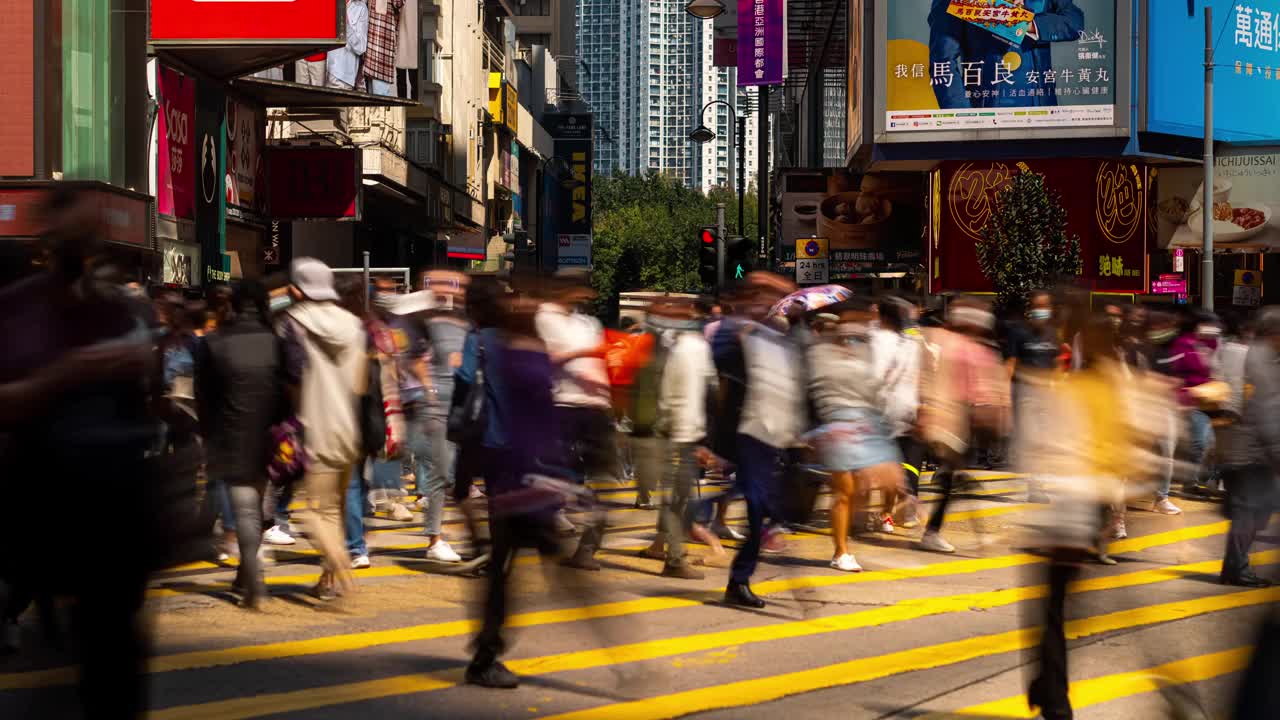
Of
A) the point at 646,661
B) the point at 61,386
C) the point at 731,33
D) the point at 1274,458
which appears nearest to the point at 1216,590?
the point at 1274,458

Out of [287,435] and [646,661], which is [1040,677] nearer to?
[646,661]

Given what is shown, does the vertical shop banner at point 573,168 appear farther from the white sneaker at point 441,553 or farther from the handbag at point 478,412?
the handbag at point 478,412

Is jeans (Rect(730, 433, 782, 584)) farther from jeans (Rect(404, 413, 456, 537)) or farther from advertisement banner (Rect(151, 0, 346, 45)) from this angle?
advertisement banner (Rect(151, 0, 346, 45))

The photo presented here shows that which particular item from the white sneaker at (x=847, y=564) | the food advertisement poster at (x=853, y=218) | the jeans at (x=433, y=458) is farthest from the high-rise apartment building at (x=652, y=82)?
the white sneaker at (x=847, y=564)

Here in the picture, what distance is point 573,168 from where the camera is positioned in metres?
81.1

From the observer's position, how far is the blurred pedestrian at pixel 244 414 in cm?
834

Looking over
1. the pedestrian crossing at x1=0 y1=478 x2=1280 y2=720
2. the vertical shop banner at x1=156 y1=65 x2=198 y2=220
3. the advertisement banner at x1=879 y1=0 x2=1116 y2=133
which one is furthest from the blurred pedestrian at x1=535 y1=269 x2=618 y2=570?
the advertisement banner at x1=879 y1=0 x2=1116 y2=133

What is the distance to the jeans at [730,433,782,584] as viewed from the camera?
27.7 feet

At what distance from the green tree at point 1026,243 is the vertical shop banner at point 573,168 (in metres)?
45.2

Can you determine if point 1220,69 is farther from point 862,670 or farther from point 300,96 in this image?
point 862,670

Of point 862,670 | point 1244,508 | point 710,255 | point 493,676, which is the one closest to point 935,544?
point 1244,508

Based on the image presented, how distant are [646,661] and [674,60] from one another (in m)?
188

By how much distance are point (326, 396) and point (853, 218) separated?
34.7m

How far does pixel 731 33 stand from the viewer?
57.7m
